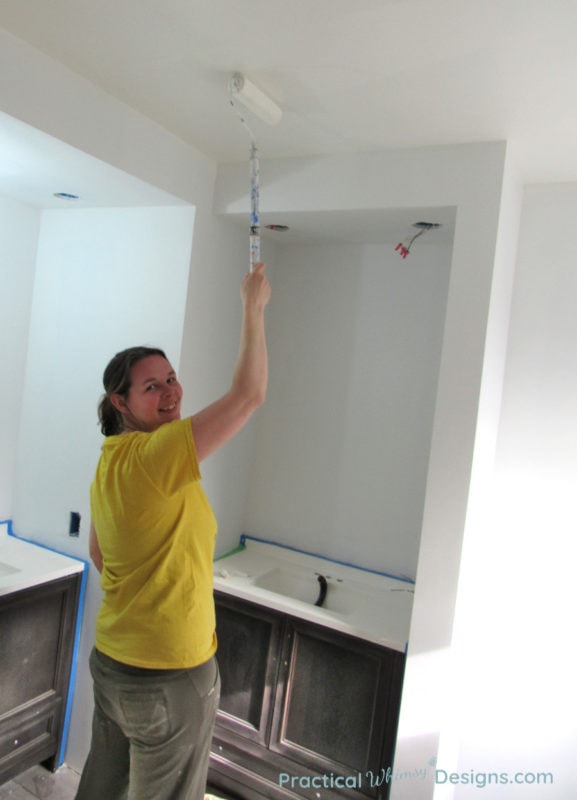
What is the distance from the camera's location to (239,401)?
4.17ft

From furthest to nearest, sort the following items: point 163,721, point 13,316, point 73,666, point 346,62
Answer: point 13,316, point 73,666, point 346,62, point 163,721

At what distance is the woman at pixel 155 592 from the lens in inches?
54.1

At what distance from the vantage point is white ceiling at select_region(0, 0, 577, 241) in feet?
4.40

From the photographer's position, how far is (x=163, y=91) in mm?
1822

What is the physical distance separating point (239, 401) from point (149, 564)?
48 cm

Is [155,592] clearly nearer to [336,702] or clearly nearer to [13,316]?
[336,702]

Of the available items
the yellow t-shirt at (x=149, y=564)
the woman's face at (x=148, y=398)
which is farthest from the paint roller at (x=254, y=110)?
the yellow t-shirt at (x=149, y=564)

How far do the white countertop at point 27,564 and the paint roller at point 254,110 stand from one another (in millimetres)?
1462

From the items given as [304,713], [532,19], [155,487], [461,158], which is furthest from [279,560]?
[532,19]

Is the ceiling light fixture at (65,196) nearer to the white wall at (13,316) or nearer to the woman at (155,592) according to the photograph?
the white wall at (13,316)

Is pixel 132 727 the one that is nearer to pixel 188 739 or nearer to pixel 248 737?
pixel 188 739

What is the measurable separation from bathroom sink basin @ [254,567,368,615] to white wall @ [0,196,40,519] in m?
1.24

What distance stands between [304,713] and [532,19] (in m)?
2.21

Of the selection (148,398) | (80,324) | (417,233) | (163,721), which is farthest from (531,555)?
(80,324)
